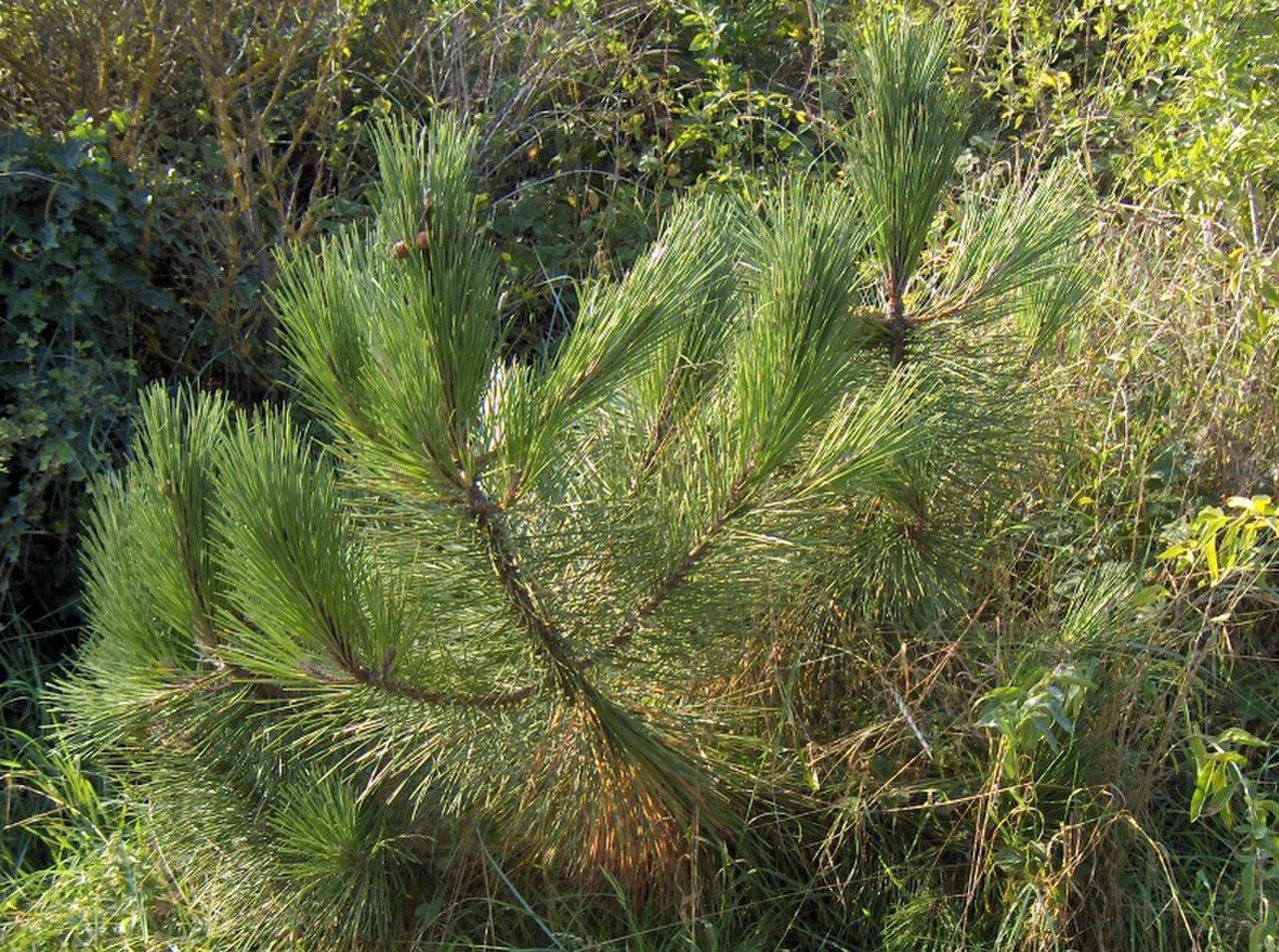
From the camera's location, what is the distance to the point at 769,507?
2.27m

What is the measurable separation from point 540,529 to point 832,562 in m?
0.70

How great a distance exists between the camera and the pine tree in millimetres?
2072

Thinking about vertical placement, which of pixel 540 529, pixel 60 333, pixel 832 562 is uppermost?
pixel 60 333

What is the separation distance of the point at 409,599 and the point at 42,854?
1836 millimetres

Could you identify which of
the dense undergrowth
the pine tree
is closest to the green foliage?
the dense undergrowth

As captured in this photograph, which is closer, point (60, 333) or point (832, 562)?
point (832, 562)

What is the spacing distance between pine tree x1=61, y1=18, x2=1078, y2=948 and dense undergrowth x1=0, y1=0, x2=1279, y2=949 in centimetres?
2

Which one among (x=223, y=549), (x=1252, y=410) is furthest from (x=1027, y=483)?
(x=223, y=549)

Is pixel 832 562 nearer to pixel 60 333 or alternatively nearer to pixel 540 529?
pixel 540 529

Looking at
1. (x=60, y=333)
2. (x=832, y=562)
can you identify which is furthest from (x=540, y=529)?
(x=60, y=333)

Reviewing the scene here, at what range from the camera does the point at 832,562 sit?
2.74 metres

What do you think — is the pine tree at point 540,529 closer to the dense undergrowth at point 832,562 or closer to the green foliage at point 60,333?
the dense undergrowth at point 832,562

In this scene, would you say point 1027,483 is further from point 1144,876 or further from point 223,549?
point 223,549

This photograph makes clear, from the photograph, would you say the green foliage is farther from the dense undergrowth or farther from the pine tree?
the pine tree
